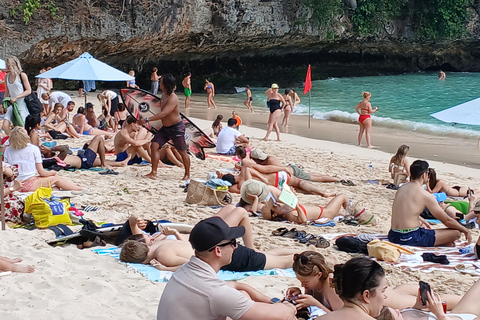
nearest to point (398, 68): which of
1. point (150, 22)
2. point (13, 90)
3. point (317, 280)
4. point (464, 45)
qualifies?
point (464, 45)

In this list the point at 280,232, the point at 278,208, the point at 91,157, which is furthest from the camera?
the point at 91,157

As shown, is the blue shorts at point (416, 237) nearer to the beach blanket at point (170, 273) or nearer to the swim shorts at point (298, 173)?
the beach blanket at point (170, 273)

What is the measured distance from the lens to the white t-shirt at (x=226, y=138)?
1027 cm

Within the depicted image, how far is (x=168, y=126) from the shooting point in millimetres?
7922

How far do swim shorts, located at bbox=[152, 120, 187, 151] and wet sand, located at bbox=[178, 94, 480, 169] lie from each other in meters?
5.84

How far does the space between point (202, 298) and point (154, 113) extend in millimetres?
6669

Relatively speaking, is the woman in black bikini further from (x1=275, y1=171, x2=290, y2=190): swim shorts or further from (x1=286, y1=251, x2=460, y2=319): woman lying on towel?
(x1=286, y1=251, x2=460, y2=319): woman lying on towel

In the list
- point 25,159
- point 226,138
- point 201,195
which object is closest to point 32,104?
point 25,159

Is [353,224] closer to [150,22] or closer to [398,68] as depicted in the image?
[150,22]

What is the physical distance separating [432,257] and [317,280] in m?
1.93

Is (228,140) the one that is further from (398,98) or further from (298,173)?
(398,98)

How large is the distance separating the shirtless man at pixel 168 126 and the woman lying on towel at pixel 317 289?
15.2 feet

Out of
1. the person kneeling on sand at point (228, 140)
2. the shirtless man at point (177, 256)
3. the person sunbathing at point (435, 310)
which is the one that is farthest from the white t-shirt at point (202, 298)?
the person kneeling on sand at point (228, 140)

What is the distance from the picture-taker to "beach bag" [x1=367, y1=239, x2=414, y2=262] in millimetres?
4926
